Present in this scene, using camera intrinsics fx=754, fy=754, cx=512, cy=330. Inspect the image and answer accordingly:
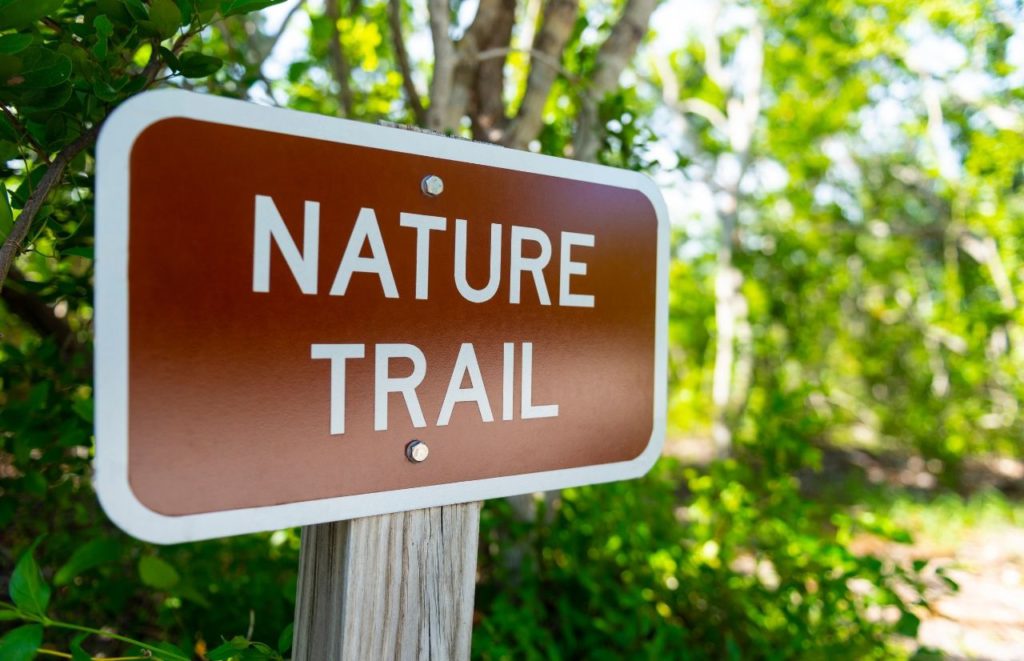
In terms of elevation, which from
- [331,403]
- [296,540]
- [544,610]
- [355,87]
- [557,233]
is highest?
[355,87]

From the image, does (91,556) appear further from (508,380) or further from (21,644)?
(508,380)

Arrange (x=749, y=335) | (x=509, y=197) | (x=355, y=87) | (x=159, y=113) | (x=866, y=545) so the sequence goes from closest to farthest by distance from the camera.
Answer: (x=159, y=113) → (x=509, y=197) → (x=355, y=87) → (x=866, y=545) → (x=749, y=335)

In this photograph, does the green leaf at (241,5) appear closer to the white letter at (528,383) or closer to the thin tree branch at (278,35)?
the white letter at (528,383)

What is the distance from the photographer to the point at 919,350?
300 inches

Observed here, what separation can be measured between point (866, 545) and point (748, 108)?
3.44 metres

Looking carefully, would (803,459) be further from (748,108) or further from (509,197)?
(748,108)

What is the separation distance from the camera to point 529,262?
967 mm

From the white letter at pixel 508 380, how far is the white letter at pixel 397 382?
11 cm

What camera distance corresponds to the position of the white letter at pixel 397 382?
84 centimetres

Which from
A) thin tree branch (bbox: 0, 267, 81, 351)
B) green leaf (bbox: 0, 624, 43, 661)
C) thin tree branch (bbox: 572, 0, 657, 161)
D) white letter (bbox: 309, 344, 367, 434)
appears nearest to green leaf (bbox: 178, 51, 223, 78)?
white letter (bbox: 309, 344, 367, 434)

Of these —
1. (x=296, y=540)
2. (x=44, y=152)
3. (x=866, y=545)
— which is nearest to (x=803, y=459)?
(x=296, y=540)

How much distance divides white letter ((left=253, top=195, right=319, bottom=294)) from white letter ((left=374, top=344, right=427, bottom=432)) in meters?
0.11

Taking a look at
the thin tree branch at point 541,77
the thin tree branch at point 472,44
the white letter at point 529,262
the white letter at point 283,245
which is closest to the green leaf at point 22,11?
the white letter at point 283,245

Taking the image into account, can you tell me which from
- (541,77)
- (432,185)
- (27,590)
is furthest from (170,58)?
(541,77)
